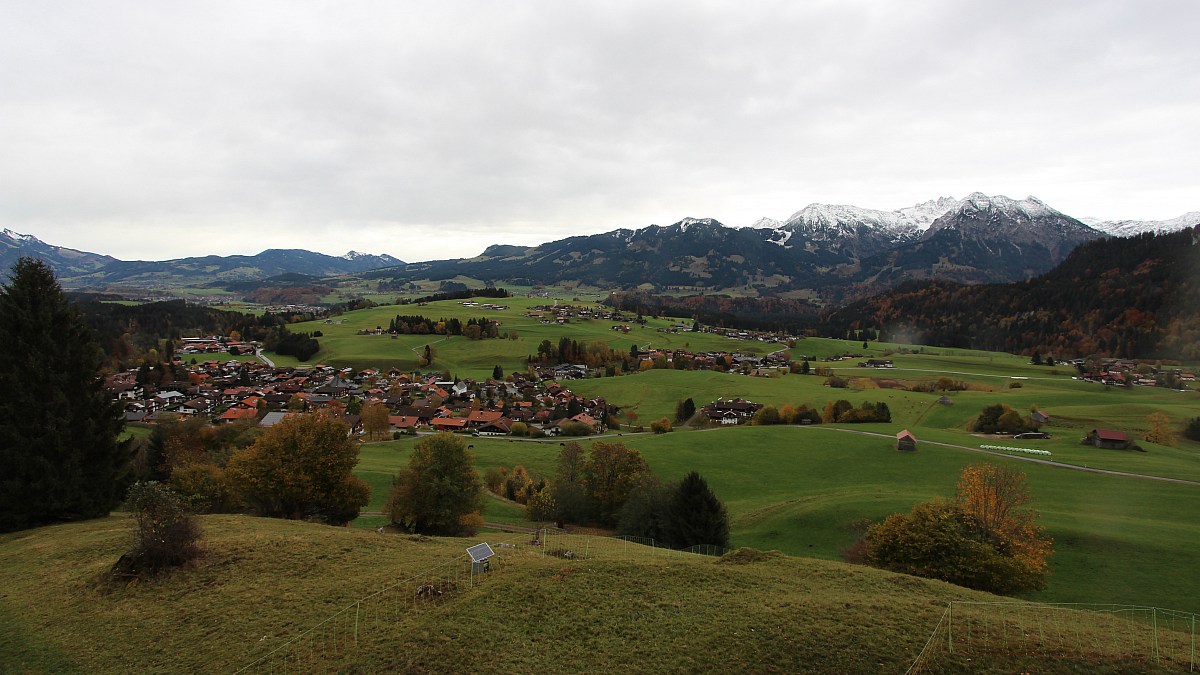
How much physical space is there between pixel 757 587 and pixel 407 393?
344ft

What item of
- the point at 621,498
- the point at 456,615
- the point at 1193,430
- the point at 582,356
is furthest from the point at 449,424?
the point at 1193,430

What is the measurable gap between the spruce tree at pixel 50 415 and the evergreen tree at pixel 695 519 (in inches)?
1282

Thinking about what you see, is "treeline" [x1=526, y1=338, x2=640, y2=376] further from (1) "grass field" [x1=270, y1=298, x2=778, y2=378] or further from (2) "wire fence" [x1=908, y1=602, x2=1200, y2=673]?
(2) "wire fence" [x1=908, y1=602, x2=1200, y2=673]

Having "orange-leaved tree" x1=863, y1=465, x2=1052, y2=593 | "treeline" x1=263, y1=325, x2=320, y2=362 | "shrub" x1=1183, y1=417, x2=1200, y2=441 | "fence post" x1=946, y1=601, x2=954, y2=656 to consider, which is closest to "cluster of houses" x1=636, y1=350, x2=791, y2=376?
"shrub" x1=1183, y1=417, x2=1200, y2=441

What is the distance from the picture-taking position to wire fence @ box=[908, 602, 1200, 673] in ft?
42.2

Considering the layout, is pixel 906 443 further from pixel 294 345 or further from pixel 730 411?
pixel 294 345

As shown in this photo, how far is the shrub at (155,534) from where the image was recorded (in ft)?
57.7

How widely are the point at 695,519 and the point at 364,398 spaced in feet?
282

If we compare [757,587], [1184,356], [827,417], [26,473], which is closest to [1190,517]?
[757,587]

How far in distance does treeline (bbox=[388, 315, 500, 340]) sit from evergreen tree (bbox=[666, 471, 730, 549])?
5436 inches

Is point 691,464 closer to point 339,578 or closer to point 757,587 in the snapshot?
point 757,587

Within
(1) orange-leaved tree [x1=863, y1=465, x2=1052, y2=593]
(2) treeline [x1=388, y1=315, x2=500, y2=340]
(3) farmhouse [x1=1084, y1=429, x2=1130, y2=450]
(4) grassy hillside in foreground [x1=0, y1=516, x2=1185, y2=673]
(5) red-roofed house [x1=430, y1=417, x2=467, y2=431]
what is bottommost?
(5) red-roofed house [x1=430, y1=417, x2=467, y2=431]

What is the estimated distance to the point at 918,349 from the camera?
180m

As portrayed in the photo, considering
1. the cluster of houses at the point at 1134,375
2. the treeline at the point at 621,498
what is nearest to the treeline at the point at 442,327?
the treeline at the point at 621,498
